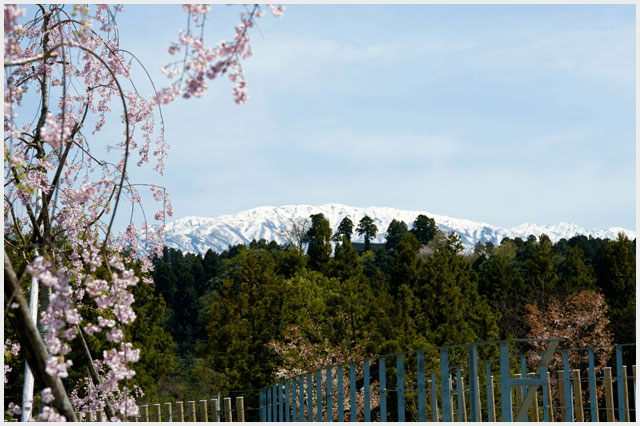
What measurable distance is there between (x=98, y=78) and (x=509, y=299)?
2041 centimetres

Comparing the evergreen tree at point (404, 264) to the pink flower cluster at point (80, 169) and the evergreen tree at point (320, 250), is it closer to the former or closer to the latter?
the evergreen tree at point (320, 250)

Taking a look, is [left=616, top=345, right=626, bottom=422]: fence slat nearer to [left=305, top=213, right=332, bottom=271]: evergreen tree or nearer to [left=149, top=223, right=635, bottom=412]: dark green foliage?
[left=149, top=223, right=635, bottom=412]: dark green foliage

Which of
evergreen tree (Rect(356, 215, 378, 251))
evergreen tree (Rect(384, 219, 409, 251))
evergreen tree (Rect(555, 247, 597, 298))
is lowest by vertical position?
evergreen tree (Rect(555, 247, 597, 298))

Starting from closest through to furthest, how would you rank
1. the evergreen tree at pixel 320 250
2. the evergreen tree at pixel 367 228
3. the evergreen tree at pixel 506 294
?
the evergreen tree at pixel 506 294 < the evergreen tree at pixel 320 250 < the evergreen tree at pixel 367 228

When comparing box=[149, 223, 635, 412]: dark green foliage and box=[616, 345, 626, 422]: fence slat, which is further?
box=[149, 223, 635, 412]: dark green foliage

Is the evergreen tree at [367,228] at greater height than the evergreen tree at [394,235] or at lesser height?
greater

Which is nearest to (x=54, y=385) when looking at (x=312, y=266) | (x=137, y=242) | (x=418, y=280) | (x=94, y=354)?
(x=137, y=242)

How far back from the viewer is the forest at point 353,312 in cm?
1877

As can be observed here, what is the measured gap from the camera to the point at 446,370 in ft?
12.6

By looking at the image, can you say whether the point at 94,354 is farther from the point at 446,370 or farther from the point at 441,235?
the point at 441,235

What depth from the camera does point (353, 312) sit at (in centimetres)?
1950

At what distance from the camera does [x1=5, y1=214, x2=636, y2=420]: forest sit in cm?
1877

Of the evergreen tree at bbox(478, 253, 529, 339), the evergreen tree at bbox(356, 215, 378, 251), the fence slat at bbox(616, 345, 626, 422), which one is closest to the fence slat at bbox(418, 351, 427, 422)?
the fence slat at bbox(616, 345, 626, 422)

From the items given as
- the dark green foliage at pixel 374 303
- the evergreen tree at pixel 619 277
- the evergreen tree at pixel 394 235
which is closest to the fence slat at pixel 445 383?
the dark green foliage at pixel 374 303
